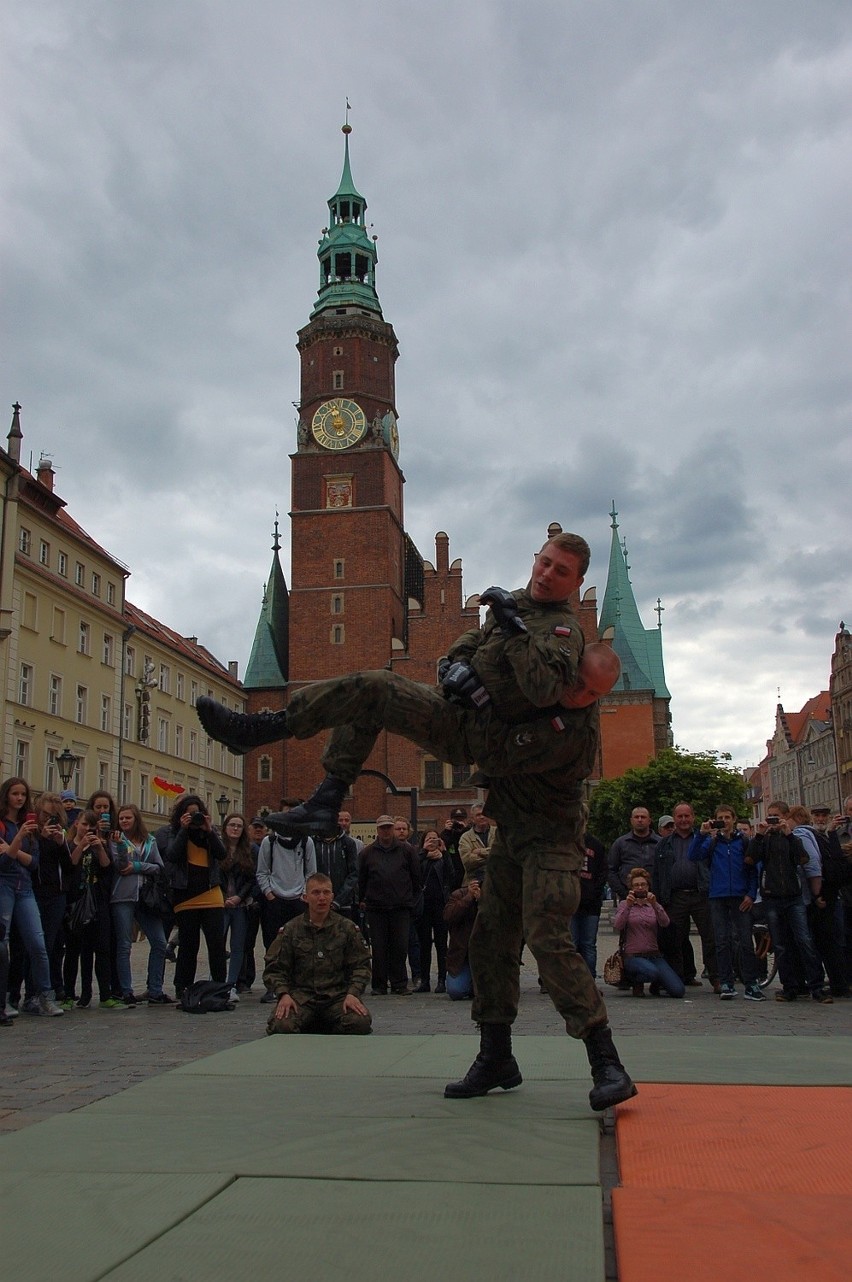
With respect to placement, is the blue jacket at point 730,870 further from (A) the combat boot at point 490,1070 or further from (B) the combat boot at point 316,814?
(B) the combat boot at point 316,814

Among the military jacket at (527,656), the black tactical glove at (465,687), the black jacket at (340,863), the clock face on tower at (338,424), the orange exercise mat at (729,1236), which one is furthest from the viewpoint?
the clock face on tower at (338,424)

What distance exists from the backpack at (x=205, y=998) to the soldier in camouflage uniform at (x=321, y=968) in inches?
82.7

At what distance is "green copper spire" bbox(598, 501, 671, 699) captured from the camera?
69938 mm

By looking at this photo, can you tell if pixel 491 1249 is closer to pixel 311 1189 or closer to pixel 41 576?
pixel 311 1189

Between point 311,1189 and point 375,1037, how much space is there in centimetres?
392

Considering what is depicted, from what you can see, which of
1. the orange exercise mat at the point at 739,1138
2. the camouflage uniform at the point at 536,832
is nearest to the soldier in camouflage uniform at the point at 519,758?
the camouflage uniform at the point at 536,832

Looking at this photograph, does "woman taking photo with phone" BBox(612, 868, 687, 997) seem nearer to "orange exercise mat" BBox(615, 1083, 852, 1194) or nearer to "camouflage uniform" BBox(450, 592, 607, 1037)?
"camouflage uniform" BBox(450, 592, 607, 1037)

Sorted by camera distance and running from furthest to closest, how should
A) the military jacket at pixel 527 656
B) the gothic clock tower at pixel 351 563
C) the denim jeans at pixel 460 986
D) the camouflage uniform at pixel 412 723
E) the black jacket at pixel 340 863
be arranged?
the gothic clock tower at pixel 351 563, the black jacket at pixel 340 863, the denim jeans at pixel 460 986, the camouflage uniform at pixel 412 723, the military jacket at pixel 527 656

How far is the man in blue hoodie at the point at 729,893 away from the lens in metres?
11.1

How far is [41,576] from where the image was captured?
38312mm

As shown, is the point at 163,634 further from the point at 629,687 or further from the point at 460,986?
the point at 460,986

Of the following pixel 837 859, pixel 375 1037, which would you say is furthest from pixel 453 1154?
pixel 837 859

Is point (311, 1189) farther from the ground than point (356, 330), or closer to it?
closer to it

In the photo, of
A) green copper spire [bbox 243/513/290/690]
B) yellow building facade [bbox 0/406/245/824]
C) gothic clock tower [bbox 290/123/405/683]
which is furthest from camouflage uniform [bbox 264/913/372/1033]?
green copper spire [bbox 243/513/290/690]
